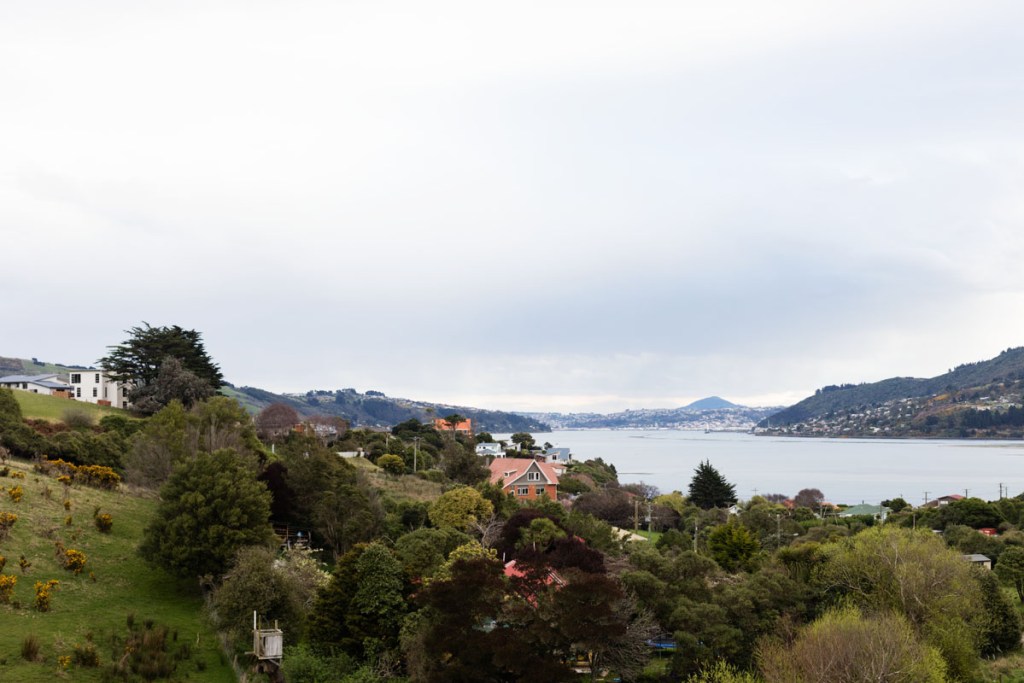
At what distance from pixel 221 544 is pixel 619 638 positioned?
13.3 metres

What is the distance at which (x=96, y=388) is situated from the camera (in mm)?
65062

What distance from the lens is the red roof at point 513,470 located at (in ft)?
205

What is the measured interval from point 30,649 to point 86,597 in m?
4.52

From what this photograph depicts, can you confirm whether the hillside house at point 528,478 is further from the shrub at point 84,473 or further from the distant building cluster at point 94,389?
the shrub at point 84,473

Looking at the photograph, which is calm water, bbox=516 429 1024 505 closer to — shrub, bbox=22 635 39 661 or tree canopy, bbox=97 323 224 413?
tree canopy, bbox=97 323 224 413

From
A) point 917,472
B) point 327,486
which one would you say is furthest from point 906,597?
point 917,472

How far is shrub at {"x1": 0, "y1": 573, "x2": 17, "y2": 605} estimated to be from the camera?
21594mm

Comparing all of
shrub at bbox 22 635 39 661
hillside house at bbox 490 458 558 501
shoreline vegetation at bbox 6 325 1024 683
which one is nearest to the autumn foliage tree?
hillside house at bbox 490 458 558 501

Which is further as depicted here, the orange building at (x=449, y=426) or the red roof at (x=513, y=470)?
the orange building at (x=449, y=426)

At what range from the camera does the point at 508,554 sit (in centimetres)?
3209

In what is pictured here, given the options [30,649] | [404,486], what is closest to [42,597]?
[30,649]

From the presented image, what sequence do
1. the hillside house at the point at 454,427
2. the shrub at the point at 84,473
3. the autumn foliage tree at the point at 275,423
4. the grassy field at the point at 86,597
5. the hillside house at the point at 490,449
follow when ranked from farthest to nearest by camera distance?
the hillside house at the point at 454,427
the hillside house at the point at 490,449
the autumn foliage tree at the point at 275,423
the shrub at the point at 84,473
the grassy field at the point at 86,597

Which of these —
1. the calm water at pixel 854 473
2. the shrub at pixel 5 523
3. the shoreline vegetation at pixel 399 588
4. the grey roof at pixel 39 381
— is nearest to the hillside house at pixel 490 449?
the calm water at pixel 854 473

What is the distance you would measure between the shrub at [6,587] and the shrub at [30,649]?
2.77 m
